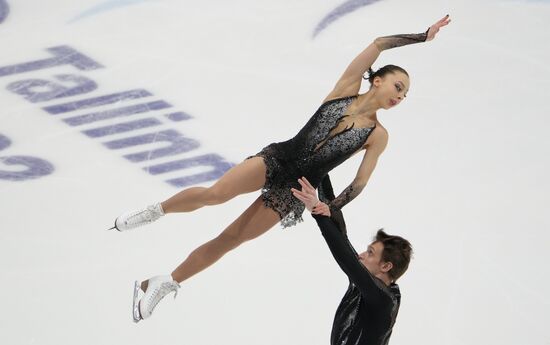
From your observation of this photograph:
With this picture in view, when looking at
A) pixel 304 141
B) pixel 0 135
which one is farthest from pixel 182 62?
pixel 304 141

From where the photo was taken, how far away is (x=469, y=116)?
8164 mm

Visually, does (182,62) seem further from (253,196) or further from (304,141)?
(304,141)

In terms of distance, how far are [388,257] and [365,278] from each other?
201 mm

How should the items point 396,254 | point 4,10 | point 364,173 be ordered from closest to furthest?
point 396,254 < point 364,173 < point 4,10

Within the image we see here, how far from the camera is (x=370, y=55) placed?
579cm

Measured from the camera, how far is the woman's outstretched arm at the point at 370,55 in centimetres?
574

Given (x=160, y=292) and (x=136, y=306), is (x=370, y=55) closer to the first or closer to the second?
Result: (x=160, y=292)

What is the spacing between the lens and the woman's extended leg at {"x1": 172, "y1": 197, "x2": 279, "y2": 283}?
5.86 meters

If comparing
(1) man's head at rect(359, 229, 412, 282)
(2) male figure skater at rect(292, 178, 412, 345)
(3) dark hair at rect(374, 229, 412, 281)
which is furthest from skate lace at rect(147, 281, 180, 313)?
(3) dark hair at rect(374, 229, 412, 281)

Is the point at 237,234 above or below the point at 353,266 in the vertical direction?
above

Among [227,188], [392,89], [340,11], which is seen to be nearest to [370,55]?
[392,89]

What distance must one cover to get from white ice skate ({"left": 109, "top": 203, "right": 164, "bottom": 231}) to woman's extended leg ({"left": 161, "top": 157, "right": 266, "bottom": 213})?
0.25ft

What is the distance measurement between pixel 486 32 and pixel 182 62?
2523 mm

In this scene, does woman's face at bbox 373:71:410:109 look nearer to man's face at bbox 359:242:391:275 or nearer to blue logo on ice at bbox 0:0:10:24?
man's face at bbox 359:242:391:275
